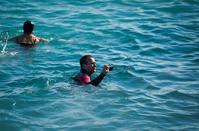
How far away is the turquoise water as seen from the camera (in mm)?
8000

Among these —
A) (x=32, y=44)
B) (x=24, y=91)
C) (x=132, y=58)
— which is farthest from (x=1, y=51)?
(x=132, y=58)

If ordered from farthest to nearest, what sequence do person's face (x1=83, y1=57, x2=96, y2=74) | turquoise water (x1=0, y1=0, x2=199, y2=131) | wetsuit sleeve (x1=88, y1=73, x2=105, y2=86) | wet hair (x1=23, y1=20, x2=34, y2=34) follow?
1. wet hair (x1=23, y1=20, x2=34, y2=34)
2. person's face (x1=83, y1=57, x2=96, y2=74)
3. wetsuit sleeve (x1=88, y1=73, x2=105, y2=86)
4. turquoise water (x1=0, y1=0, x2=199, y2=131)

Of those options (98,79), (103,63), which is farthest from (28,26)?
(98,79)

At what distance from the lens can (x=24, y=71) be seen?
10695 mm

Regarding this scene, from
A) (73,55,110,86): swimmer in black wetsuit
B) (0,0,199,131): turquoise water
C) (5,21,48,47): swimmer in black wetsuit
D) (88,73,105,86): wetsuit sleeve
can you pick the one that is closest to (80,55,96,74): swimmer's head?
(73,55,110,86): swimmer in black wetsuit

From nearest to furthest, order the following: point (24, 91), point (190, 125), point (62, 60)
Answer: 1. point (190, 125)
2. point (24, 91)
3. point (62, 60)

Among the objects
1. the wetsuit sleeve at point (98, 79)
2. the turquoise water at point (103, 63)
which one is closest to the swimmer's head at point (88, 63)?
the wetsuit sleeve at point (98, 79)

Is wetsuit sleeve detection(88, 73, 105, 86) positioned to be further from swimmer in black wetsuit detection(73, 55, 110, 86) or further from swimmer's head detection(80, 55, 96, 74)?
swimmer's head detection(80, 55, 96, 74)

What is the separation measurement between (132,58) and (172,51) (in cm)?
150

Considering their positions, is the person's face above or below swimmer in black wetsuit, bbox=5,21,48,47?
below

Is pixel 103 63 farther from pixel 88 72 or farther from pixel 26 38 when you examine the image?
pixel 26 38

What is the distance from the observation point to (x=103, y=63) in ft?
38.0

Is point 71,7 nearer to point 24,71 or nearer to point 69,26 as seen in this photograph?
point 69,26

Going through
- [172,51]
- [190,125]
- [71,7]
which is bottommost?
[190,125]
